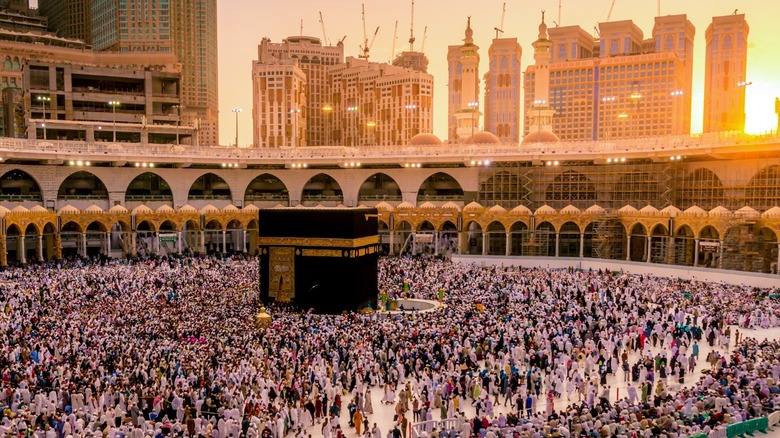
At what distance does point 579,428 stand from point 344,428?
456 centimetres

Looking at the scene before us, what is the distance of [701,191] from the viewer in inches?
1358

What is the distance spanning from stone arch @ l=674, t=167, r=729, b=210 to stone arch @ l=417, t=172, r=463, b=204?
1315cm

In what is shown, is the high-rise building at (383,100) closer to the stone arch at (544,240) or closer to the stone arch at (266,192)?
the stone arch at (266,192)

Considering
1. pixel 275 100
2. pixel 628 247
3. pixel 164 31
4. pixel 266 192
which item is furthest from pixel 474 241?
pixel 275 100

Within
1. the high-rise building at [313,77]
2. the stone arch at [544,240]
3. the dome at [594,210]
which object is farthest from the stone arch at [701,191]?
the high-rise building at [313,77]

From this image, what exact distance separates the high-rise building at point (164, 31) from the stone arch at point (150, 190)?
704 inches

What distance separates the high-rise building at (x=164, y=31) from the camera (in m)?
93.2

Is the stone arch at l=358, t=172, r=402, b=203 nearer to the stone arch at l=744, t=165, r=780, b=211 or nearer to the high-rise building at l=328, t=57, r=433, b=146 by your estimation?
the stone arch at l=744, t=165, r=780, b=211

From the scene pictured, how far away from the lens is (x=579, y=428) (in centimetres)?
1102


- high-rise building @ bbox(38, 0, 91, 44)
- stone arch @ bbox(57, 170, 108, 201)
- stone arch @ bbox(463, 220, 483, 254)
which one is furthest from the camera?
Result: high-rise building @ bbox(38, 0, 91, 44)

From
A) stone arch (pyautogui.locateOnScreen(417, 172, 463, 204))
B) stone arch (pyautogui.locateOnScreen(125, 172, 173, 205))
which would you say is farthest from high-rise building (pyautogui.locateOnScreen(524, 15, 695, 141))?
stone arch (pyautogui.locateOnScreen(125, 172, 173, 205))

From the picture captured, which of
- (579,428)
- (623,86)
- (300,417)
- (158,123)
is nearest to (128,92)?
(158,123)

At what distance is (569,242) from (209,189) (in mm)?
22905

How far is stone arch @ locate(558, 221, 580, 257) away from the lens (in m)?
37.6
